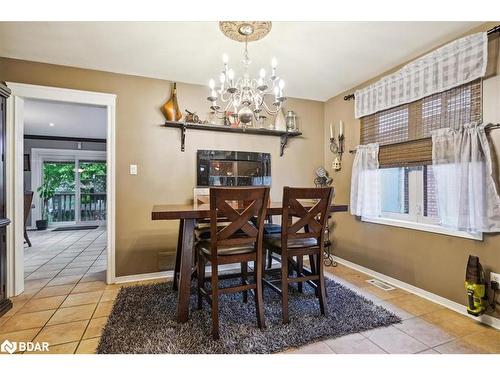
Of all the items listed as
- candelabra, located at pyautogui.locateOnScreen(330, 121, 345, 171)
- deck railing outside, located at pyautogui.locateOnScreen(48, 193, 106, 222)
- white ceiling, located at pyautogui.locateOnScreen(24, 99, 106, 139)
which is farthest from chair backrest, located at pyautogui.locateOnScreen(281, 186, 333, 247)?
deck railing outside, located at pyautogui.locateOnScreen(48, 193, 106, 222)

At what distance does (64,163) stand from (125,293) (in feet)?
18.6

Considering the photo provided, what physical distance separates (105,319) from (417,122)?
3192mm

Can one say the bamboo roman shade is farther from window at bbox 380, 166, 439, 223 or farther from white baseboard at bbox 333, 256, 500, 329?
white baseboard at bbox 333, 256, 500, 329

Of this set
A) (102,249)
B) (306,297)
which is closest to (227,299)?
(306,297)

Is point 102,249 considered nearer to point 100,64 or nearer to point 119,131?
point 119,131

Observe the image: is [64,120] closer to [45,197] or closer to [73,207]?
[45,197]

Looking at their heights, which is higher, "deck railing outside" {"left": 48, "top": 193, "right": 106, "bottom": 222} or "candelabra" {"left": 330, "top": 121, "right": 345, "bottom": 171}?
"candelabra" {"left": 330, "top": 121, "right": 345, "bottom": 171}

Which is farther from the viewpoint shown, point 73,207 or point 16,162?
point 73,207

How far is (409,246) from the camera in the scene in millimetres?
2533

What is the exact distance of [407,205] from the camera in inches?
105

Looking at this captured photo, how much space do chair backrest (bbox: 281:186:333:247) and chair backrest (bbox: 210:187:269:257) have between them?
0.19 m

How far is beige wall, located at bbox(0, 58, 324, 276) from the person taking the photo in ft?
8.94

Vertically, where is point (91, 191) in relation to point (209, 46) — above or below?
below

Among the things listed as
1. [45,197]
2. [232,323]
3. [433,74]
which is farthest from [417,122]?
[45,197]
